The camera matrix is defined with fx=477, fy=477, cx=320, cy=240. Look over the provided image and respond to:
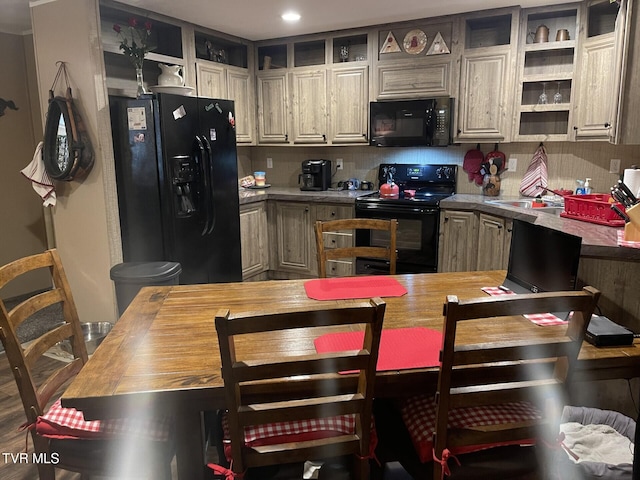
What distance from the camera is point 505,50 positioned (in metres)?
3.70

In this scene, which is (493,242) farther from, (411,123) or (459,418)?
(459,418)

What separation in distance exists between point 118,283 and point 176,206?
2.16 ft

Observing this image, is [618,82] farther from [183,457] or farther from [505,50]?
[183,457]

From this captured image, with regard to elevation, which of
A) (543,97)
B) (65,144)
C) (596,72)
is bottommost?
(65,144)

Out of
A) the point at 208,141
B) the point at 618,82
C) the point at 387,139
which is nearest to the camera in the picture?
the point at 618,82

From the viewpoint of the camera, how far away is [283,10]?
3.65 metres

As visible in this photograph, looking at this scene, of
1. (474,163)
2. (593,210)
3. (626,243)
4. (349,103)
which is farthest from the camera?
(349,103)

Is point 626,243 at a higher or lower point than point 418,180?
lower

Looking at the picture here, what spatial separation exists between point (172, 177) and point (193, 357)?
2110mm

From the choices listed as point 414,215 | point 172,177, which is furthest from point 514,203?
point 172,177

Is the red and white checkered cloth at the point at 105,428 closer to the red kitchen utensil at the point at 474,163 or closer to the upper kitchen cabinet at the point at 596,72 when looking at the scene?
the upper kitchen cabinet at the point at 596,72

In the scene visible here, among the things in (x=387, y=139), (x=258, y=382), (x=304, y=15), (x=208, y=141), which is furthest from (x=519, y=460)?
(x=304, y=15)

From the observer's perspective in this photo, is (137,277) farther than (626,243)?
Yes

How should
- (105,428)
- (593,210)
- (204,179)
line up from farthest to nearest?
(204,179) → (593,210) → (105,428)
